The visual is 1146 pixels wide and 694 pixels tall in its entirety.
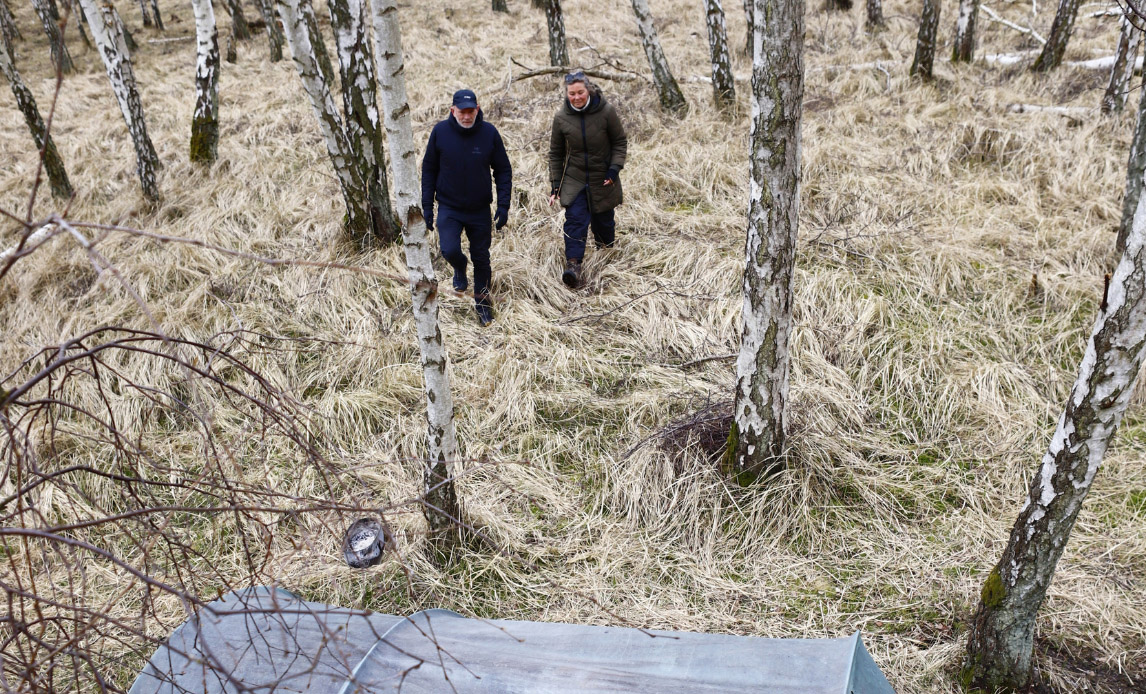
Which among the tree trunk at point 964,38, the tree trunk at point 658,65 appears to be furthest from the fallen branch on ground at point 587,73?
the tree trunk at point 964,38

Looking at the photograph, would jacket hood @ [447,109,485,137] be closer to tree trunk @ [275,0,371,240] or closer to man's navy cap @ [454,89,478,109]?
man's navy cap @ [454,89,478,109]

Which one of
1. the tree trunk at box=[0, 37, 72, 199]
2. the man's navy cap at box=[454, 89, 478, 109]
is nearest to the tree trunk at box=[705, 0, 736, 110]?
the man's navy cap at box=[454, 89, 478, 109]

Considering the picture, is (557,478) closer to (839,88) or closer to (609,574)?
(609,574)

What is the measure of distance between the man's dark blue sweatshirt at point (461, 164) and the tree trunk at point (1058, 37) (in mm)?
7775

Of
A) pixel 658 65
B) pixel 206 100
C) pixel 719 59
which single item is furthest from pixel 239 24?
pixel 719 59

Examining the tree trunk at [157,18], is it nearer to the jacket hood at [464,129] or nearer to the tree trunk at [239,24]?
the tree trunk at [239,24]

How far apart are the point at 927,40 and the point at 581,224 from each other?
18.7ft

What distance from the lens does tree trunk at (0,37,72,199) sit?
7297 millimetres

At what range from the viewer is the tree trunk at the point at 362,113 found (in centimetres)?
592

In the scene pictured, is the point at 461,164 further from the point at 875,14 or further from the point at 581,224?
the point at 875,14

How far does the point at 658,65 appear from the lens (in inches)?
326

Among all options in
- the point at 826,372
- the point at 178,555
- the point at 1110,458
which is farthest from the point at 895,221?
the point at 178,555

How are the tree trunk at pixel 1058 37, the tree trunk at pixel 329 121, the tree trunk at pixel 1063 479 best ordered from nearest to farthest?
the tree trunk at pixel 1063 479 → the tree trunk at pixel 329 121 → the tree trunk at pixel 1058 37

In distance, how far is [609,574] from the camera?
3660mm
